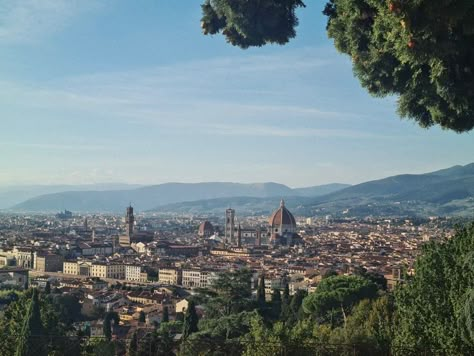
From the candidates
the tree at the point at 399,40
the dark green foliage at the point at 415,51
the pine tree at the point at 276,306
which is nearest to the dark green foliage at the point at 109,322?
the pine tree at the point at 276,306

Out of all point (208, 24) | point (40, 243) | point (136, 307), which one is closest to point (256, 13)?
point (208, 24)

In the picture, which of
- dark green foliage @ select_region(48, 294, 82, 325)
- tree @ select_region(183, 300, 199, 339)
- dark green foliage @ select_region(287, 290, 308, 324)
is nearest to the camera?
tree @ select_region(183, 300, 199, 339)

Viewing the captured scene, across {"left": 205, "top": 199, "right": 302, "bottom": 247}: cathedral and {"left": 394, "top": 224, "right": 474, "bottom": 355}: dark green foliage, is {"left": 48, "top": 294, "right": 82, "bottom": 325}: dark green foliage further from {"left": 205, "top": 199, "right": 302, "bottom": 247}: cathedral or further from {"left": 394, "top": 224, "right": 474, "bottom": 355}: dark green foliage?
{"left": 205, "top": 199, "right": 302, "bottom": 247}: cathedral

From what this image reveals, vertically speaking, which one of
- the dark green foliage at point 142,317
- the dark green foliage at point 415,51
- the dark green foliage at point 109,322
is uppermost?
the dark green foliage at point 415,51

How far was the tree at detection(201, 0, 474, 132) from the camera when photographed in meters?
5.50

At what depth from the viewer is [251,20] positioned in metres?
7.61

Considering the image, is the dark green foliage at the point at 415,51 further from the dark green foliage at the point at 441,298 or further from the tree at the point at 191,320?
the tree at the point at 191,320

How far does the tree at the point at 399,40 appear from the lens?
5.50 m

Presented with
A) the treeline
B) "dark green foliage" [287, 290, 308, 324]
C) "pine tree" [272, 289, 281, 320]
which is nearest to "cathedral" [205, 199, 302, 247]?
"pine tree" [272, 289, 281, 320]

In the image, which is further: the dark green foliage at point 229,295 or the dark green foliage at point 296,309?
the dark green foliage at point 296,309

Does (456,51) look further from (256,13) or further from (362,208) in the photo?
(362,208)

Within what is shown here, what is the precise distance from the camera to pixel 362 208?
187 metres

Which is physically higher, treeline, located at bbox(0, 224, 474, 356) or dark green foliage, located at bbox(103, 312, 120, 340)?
treeline, located at bbox(0, 224, 474, 356)

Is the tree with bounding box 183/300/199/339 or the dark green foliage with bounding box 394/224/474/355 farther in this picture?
the tree with bounding box 183/300/199/339
